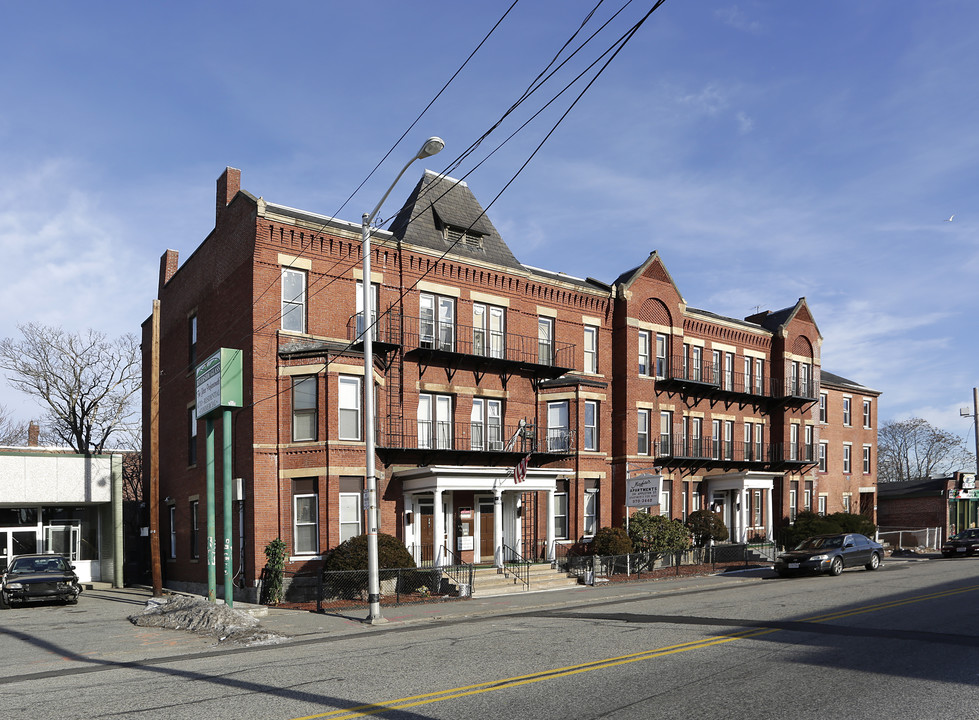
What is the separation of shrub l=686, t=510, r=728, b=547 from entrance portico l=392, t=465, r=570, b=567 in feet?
26.6

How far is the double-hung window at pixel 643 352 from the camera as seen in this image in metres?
36.8

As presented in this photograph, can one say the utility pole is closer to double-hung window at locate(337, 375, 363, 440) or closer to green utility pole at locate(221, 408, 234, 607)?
green utility pole at locate(221, 408, 234, 607)

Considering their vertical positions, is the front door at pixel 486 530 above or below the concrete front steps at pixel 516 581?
above

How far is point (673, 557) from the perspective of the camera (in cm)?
3331

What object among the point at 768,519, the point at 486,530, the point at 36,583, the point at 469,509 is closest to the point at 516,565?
the point at 486,530

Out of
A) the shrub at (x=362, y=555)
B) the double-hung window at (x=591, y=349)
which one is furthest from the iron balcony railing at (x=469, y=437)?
the double-hung window at (x=591, y=349)

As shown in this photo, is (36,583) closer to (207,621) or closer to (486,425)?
(207,621)

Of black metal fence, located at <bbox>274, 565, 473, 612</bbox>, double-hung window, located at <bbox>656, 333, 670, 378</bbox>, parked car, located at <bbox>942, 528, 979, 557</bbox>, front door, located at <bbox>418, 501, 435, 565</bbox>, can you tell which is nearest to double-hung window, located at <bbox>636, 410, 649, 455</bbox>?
double-hung window, located at <bbox>656, 333, 670, 378</bbox>

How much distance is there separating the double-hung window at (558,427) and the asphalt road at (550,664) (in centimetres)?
1196

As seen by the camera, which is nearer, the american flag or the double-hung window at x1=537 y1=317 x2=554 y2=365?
the american flag

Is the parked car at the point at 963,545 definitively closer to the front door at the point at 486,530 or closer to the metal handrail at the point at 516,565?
the metal handrail at the point at 516,565

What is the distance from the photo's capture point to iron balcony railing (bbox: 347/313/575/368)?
1118 inches

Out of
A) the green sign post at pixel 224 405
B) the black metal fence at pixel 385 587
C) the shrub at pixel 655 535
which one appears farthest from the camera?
the shrub at pixel 655 535

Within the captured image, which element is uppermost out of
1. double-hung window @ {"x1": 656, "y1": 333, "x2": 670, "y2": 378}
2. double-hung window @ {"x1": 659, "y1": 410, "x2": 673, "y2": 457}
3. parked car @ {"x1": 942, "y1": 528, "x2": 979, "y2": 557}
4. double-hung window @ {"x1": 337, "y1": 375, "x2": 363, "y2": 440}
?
double-hung window @ {"x1": 656, "y1": 333, "x2": 670, "y2": 378}
